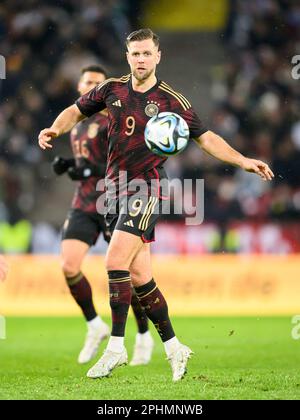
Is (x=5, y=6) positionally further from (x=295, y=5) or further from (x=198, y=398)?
(x=198, y=398)

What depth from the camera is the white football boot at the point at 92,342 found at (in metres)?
8.10

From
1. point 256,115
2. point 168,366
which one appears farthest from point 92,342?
point 256,115

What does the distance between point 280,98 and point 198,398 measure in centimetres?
1127

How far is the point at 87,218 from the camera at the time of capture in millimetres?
8422

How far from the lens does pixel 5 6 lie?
16.1m

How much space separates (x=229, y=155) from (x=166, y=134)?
0.62 meters

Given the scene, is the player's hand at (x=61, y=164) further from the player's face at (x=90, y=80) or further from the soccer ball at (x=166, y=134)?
the soccer ball at (x=166, y=134)

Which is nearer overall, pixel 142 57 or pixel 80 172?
pixel 142 57

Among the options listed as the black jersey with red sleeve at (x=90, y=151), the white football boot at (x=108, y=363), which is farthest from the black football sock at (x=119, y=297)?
the black jersey with red sleeve at (x=90, y=151)

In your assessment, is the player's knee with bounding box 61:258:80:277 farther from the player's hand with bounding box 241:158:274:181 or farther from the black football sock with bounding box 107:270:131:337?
the player's hand with bounding box 241:158:274:181

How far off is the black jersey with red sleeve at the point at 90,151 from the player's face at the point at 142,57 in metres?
1.92

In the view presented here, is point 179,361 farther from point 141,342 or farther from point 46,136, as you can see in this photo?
point 46,136

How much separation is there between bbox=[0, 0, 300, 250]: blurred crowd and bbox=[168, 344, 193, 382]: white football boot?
7455mm

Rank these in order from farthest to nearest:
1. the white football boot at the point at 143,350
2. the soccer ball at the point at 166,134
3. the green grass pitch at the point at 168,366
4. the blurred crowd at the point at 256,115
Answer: the blurred crowd at the point at 256,115
the white football boot at the point at 143,350
the soccer ball at the point at 166,134
the green grass pitch at the point at 168,366
